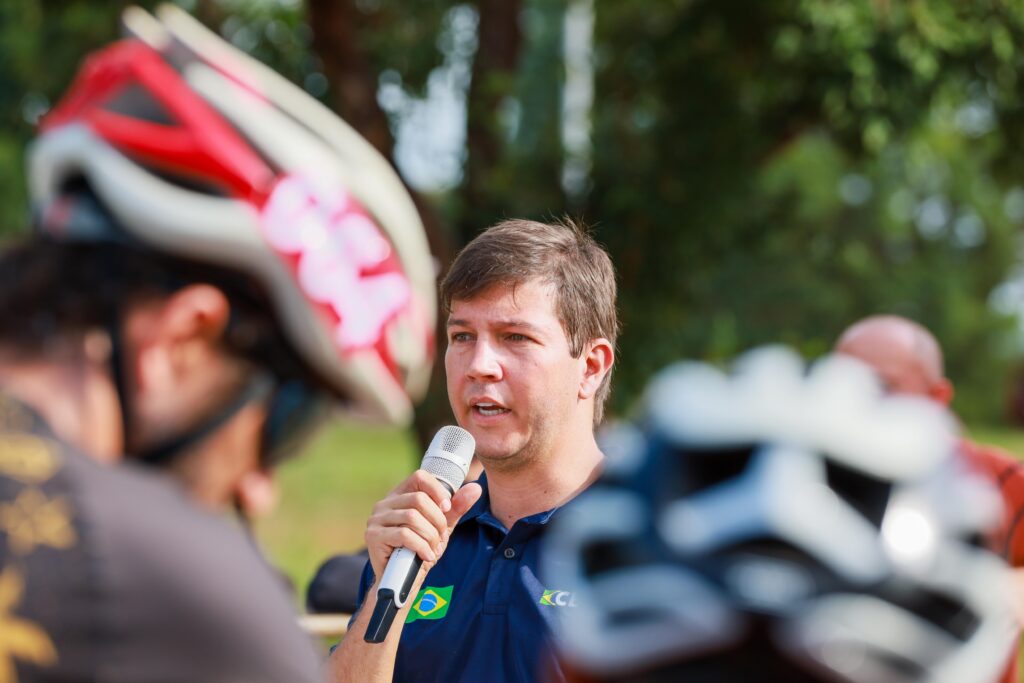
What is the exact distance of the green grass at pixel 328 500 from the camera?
17828 millimetres

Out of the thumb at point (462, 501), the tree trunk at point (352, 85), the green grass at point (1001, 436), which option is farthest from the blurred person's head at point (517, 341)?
the green grass at point (1001, 436)

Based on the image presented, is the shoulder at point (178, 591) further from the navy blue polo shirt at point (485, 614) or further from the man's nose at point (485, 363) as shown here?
the man's nose at point (485, 363)

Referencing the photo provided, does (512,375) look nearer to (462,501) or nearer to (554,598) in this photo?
(462,501)

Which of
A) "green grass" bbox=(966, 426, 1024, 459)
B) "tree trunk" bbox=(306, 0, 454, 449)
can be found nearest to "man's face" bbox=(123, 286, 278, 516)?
"tree trunk" bbox=(306, 0, 454, 449)

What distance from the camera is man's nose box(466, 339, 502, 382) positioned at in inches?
141

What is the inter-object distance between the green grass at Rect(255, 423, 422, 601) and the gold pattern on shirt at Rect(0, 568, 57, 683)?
703 centimetres

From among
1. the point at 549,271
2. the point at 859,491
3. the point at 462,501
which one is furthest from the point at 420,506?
the point at 859,491

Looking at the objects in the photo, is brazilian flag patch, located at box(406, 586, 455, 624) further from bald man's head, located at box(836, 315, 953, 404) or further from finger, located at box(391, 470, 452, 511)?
bald man's head, located at box(836, 315, 953, 404)

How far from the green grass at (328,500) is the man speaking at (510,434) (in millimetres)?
4806

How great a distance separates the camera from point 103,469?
149 cm

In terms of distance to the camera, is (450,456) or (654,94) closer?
(450,456)

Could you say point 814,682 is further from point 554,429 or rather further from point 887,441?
point 554,429

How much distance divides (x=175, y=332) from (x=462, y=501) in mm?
1688

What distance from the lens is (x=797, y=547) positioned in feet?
4.61
